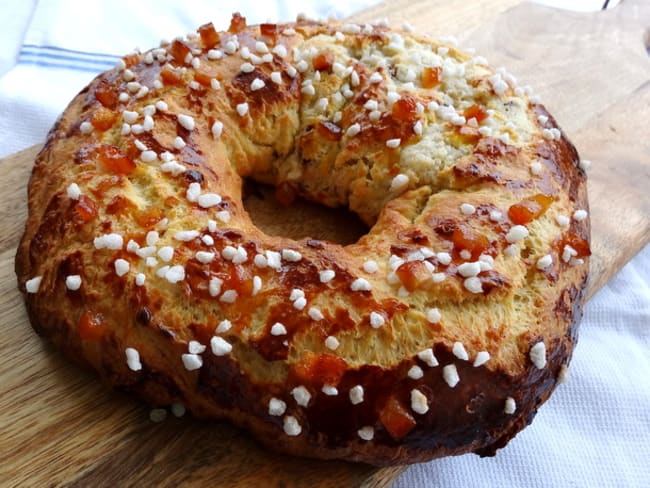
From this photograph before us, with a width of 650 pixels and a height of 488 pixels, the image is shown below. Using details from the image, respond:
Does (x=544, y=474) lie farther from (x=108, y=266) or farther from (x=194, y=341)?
(x=108, y=266)

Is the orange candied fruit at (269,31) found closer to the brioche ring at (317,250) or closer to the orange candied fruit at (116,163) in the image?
the brioche ring at (317,250)

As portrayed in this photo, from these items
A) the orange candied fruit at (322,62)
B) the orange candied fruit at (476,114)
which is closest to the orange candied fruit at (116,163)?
the orange candied fruit at (322,62)

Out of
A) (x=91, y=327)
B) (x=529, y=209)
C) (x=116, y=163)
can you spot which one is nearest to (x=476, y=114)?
(x=529, y=209)

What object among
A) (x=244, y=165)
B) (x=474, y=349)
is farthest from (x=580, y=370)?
(x=244, y=165)

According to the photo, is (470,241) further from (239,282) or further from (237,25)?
(237,25)

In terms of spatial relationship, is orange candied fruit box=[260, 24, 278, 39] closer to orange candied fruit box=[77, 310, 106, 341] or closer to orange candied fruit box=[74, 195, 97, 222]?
orange candied fruit box=[74, 195, 97, 222]

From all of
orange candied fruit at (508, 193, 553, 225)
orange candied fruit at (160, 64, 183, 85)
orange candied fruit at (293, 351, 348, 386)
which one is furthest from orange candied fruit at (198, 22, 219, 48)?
orange candied fruit at (293, 351, 348, 386)
